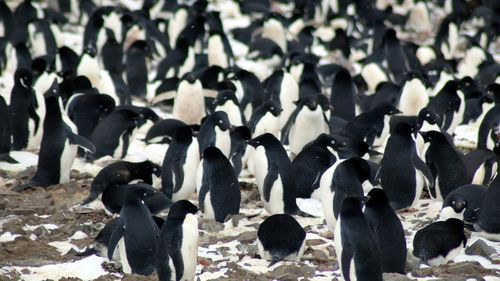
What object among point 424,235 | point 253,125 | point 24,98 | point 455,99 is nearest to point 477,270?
point 424,235

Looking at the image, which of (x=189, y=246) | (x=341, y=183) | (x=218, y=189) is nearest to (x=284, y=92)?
(x=218, y=189)

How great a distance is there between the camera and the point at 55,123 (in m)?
9.49

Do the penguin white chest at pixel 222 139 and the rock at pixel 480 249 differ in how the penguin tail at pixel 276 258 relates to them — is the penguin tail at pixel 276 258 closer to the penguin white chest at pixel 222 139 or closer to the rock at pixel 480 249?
the rock at pixel 480 249

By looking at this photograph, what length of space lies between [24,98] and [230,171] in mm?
3415

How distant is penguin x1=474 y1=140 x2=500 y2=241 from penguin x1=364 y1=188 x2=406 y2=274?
112cm

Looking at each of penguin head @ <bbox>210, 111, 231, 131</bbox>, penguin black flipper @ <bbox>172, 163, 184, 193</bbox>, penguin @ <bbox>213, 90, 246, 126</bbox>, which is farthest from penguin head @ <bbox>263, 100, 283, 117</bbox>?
penguin black flipper @ <bbox>172, 163, 184, 193</bbox>

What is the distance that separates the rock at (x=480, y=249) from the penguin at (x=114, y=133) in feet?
13.8

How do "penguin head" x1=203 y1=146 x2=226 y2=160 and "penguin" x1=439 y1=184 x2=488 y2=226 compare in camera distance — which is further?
"penguin head" x1=203 y1=146 x2=226 y2=160

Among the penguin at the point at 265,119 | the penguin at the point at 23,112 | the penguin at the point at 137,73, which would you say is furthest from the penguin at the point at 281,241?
the penguin at the point at 137,73

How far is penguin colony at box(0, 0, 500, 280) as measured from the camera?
22.6 ft

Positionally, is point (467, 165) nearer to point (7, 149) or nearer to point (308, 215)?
point (308, 215)

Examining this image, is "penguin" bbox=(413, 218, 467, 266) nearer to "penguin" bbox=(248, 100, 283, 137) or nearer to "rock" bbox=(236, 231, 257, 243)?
"rock" bbox=(236, 231, 257, 243)

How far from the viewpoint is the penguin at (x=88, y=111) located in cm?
1074

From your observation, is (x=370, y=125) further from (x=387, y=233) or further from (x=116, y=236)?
(x=116, y=236)
